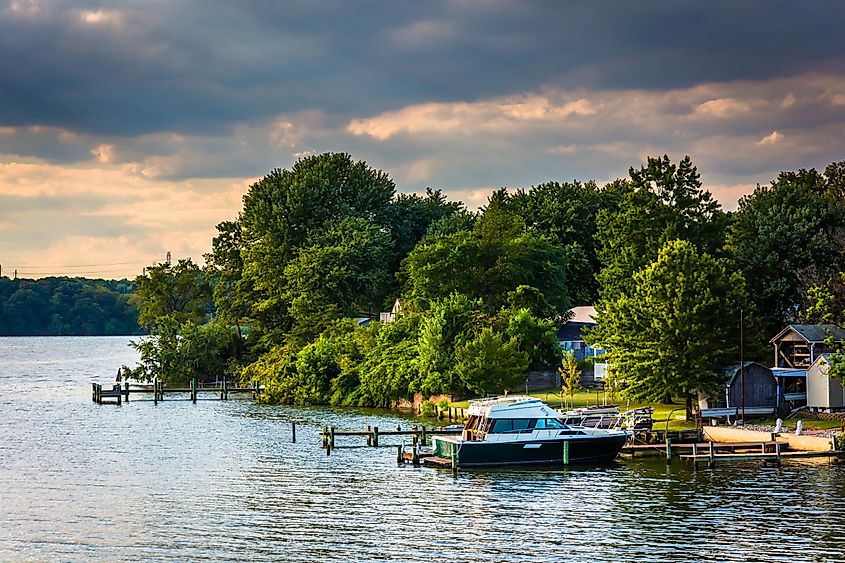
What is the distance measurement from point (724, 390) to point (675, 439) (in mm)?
8264

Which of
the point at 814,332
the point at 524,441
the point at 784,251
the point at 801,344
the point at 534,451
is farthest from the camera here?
the point at 784,251

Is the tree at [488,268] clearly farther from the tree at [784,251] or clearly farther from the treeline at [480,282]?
the tree at [784,251]

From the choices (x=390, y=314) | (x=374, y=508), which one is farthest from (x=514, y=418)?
(x=390, y=314)

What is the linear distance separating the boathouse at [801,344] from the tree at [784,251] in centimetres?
984

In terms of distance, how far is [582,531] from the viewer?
43.7 meters

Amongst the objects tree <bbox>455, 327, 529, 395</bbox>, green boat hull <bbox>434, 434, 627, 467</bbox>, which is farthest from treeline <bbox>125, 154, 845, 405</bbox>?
green boat hull <bbox>434, 434, 627, 467</bbox>

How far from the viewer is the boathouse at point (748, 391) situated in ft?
234

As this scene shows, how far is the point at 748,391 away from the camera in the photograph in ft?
236

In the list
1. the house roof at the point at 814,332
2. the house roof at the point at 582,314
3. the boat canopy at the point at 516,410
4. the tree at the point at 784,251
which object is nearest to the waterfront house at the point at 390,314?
the house roof at the point at 582,314

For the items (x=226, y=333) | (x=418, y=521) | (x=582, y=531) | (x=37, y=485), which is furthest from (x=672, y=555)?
(x=226, y=333)

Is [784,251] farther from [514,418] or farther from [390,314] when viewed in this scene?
[390,314]

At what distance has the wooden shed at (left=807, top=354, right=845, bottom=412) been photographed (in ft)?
230

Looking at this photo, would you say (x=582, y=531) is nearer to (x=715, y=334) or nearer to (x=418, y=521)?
(x=418, y=521)

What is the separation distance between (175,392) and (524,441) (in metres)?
65.4
